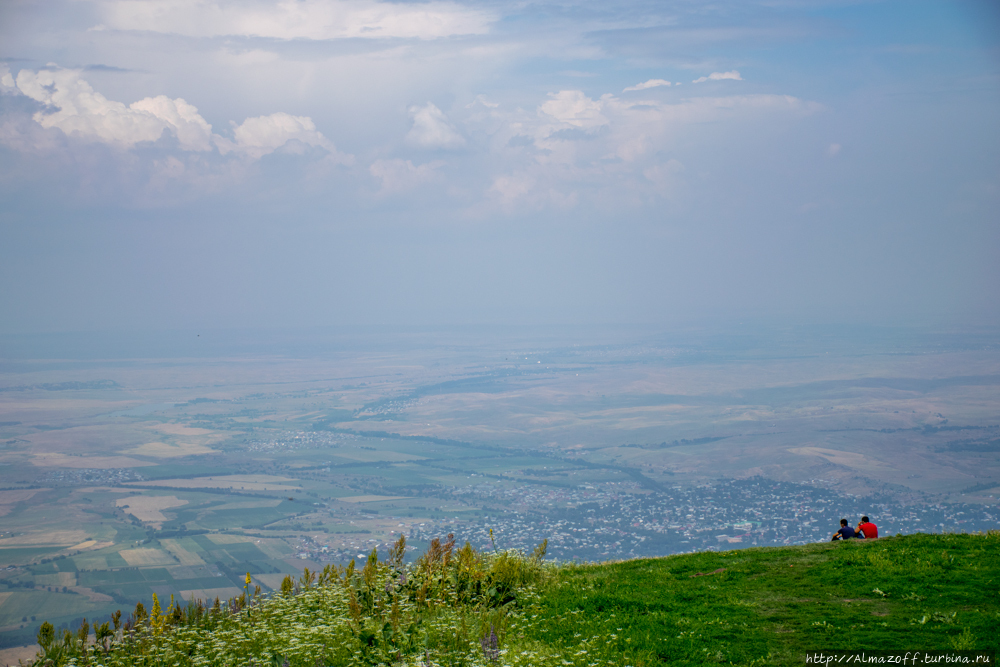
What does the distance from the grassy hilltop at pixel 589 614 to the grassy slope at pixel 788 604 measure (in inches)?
1.0

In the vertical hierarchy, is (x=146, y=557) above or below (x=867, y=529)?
Result: below

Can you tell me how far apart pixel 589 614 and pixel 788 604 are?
8.02ft

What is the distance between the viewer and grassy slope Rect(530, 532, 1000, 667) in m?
7.32

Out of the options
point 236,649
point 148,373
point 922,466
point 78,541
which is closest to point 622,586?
point 236,649

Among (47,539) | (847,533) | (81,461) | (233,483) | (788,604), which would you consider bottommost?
(233,483)

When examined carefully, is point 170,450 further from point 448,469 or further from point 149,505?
point 448,469

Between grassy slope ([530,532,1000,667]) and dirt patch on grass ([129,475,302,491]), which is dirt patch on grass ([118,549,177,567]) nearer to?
dirt patch on grass ([129,475,302,491])

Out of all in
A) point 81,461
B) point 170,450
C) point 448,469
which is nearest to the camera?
point 448,469

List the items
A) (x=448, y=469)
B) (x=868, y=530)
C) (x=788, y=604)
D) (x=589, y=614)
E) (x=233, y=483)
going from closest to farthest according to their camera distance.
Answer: (x=788, y=604) → (x=589, y=614) → (x=868, y=530) → (x=233, y=483) → (x=448, y=469)

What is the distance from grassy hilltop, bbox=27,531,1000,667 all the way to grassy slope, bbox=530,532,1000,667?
24 mm

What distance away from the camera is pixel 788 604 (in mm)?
8648

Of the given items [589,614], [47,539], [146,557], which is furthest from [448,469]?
[589,614]

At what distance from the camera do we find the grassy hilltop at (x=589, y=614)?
746cm

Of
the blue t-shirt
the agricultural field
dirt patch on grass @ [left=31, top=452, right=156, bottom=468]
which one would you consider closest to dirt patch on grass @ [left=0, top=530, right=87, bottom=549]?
the agricultural field
